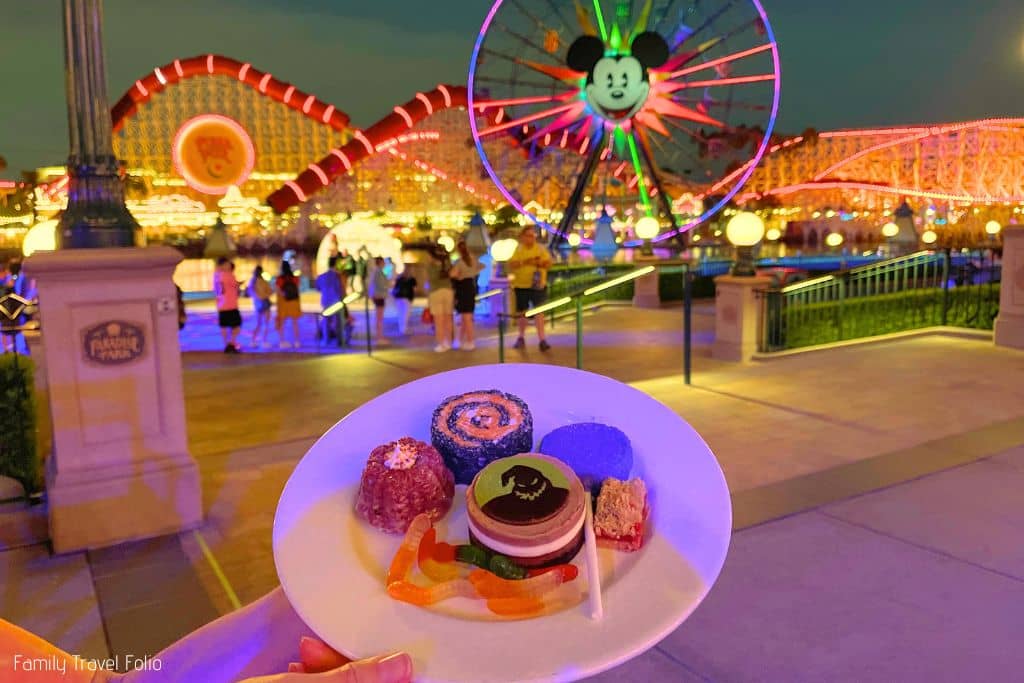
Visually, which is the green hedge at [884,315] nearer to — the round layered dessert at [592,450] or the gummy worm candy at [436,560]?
the round layered dessert at [592,450]

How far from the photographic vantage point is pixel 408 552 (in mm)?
1067

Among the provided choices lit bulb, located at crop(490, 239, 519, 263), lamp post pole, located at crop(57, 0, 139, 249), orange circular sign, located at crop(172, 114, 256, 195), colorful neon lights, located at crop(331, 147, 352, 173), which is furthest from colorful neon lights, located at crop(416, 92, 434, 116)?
lamp post pole, located at crop(57, 0, 139, 249)

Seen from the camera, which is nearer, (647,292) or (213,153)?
(647,292)

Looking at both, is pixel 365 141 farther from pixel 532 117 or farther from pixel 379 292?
pixel 379 292

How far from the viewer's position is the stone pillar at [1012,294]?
909cm

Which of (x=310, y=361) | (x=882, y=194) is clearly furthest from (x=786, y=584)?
(x=882, y=194)

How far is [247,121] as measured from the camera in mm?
39531

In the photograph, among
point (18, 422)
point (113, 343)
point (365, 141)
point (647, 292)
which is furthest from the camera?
point (365, 141)

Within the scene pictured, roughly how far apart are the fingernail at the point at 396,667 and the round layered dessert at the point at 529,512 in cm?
18

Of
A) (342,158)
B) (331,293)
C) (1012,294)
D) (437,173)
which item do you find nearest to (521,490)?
(1012,294)

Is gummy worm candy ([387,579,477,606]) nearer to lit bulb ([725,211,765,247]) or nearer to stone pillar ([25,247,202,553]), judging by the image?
stone pillar ([25,247,202,553])

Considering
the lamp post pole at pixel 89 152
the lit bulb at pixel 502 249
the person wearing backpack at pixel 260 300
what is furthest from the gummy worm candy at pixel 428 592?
the lit bulb at pixel 502 249

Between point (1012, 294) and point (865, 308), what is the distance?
70.7 inches

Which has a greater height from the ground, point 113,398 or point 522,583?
point 522,583
